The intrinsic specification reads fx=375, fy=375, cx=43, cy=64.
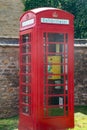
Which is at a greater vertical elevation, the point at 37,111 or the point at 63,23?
the point at 63,23

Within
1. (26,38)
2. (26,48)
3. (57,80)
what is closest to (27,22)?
(26,38)

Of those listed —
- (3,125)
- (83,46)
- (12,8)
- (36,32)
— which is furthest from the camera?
(12,8)

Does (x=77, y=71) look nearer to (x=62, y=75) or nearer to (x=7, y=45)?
(x=7, y=45)

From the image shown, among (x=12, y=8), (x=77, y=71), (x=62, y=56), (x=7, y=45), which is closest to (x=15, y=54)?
(x=7, y=45)

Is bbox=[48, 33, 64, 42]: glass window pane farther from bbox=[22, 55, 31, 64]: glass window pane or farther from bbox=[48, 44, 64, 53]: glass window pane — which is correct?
bbox=[22, 55, 31, 64]: glass window pane

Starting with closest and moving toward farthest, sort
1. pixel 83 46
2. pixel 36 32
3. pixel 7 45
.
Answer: pixel 36 32
pixel 7 45
pixel 83 46

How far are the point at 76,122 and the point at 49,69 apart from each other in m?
2.33

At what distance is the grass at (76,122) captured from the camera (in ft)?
29.3

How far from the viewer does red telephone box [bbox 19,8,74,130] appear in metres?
7.36

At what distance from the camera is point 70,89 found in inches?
304

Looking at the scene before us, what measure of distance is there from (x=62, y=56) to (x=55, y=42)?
361 mm

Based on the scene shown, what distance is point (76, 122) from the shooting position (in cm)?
937

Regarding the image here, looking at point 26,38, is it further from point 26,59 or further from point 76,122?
point 76,122

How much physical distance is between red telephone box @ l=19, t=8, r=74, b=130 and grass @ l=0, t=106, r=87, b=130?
1183 millimetres
